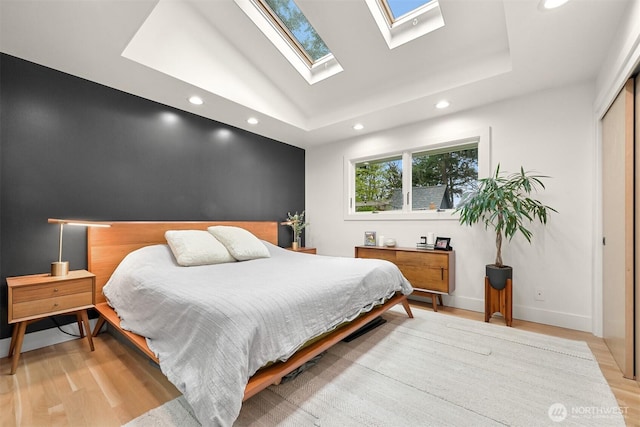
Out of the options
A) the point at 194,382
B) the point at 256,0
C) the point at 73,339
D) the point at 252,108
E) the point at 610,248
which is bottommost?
the point at 73,339

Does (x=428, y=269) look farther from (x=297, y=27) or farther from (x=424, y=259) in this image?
(x=297, y=27)

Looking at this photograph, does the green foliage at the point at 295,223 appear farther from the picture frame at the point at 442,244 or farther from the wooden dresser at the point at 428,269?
the picture frame at the point at 442,244

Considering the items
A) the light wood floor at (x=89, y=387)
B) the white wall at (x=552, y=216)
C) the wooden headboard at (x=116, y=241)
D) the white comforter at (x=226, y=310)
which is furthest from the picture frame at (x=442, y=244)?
the wooden headboard at (x=116, y=241)

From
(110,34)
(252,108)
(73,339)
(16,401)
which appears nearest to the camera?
(16,401)

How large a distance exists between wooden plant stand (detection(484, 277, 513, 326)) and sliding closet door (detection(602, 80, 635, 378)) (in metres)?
0.68

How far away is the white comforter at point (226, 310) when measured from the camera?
1243 millimetres

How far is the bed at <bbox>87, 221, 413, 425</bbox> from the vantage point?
1.26m

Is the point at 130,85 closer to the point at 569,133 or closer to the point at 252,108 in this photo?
the point at 252,108

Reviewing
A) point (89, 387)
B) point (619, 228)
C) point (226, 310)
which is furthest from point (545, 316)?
point (89, 387)

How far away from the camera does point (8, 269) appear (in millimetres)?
2182

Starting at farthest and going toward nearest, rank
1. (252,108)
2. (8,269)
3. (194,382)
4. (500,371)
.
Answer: (252,108)
(8,269)
(500,371)
(194,382)

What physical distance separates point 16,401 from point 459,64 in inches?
171

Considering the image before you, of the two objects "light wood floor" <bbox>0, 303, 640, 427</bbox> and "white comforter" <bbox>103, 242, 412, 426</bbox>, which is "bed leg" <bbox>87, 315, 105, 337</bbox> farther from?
"white comforter" <bbox>103, 242, 412, 426</bbox>

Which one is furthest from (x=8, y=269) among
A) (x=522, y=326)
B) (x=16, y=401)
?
(x=522, y=326)
